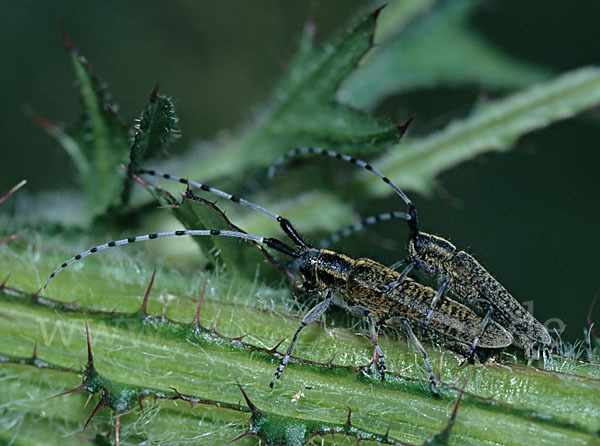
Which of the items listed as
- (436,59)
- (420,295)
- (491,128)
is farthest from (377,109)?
(420,295)

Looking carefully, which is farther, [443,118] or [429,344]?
[443,118]

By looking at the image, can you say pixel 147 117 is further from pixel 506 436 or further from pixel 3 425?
pixel 506 436

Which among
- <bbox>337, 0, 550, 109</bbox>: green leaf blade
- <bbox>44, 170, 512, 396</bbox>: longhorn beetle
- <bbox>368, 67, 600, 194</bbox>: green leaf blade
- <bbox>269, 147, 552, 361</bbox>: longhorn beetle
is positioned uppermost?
<bbox>337, 0, 550, 109</bbox>: green leaf blade

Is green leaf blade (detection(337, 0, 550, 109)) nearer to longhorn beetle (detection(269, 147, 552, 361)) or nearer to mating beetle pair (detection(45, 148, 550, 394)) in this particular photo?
longhorn beetle (detection(269, 147, 552, 361))

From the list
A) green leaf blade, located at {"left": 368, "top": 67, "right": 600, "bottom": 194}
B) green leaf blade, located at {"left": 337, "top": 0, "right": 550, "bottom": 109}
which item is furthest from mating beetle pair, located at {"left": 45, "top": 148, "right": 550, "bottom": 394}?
green leaf blade, located at {"left": 337, "top": 0, "right": 550, "bottom": 109}

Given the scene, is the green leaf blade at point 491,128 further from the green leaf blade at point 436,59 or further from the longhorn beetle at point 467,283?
the green leaf blade at point 436,59

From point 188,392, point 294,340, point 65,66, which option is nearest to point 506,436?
point 294,340
